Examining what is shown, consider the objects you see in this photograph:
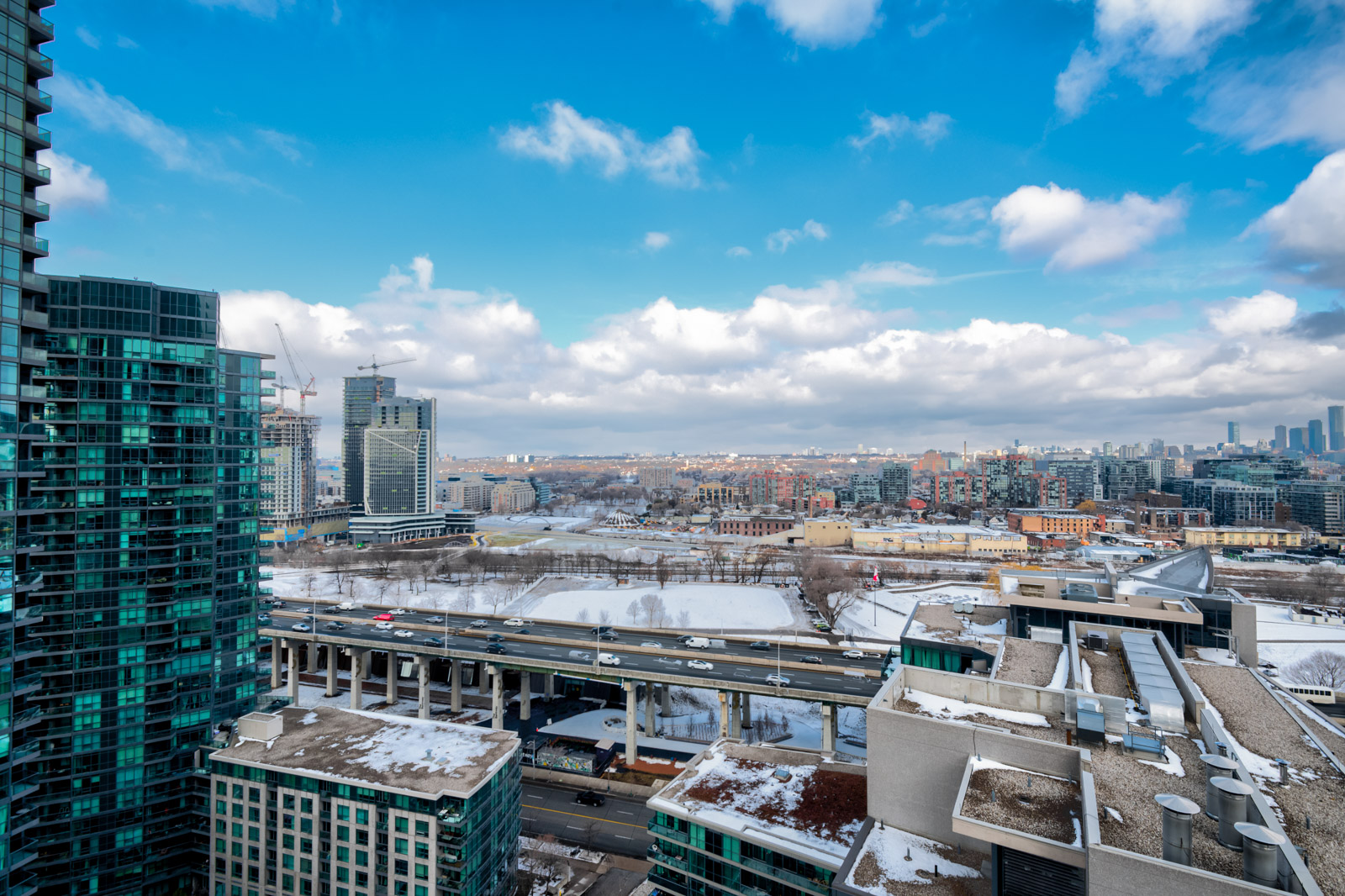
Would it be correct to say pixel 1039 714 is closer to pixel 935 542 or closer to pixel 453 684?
pixel 453 684

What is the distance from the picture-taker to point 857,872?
1812 cm

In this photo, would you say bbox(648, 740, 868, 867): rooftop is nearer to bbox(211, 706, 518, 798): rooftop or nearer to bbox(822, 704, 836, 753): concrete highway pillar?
bbox(211, 706, 518, 798): rooftop

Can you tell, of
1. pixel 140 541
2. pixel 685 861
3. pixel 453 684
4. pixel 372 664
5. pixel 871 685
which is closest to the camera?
pixel 685 861

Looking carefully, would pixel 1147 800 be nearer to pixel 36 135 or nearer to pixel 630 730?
pixel 630 730

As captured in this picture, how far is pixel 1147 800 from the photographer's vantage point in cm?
1583

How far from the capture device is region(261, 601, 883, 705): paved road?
43125mm

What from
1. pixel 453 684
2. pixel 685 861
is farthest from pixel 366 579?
pixel 685 861

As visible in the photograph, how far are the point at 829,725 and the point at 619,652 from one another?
16.2m

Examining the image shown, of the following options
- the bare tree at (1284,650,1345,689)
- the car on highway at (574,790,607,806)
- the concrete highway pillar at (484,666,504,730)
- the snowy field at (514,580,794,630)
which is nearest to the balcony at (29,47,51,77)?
the concrete highway pillar at (484,666,504,730)

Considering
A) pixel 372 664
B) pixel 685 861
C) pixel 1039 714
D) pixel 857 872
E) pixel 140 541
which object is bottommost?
pixel 372 664

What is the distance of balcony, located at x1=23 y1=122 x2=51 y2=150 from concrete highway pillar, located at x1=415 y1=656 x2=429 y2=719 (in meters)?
39.7

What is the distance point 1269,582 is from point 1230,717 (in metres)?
98.0

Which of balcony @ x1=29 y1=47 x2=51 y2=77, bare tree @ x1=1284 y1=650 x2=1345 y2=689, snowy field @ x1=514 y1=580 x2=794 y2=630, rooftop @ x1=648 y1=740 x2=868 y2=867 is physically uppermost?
balcony @ x1=29 y1=47 x2=51 y2=77

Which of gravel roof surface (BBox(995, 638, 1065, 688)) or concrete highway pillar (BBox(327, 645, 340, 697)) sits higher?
gravel roof surface (BBox(995, 638, 1065, 688))
